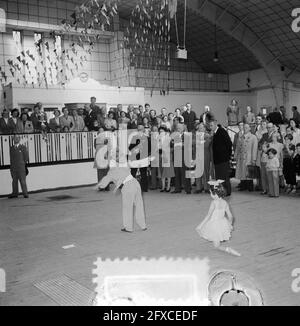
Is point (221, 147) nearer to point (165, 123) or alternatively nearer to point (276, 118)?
point (165, 123)

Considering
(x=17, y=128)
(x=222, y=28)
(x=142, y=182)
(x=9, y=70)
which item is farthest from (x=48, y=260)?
(x=222, y=28)

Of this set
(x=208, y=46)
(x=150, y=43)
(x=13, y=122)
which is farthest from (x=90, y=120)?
(x=208, y=46)

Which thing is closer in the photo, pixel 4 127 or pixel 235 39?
pixel 4 127

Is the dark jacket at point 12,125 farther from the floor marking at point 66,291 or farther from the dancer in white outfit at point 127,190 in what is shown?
the floor marking at point 66,291

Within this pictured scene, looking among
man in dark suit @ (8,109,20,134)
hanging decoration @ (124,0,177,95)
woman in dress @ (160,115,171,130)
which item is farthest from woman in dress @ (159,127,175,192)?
hanging decoration @ (124,0,177,95)

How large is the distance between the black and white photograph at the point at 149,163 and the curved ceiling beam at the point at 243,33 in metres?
0.06

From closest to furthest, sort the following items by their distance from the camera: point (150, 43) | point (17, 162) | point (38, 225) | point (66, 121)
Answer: point (38, 225) < point (17, 162) < point (66, 121) < point (150, 43)

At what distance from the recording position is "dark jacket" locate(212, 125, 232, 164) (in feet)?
24.0

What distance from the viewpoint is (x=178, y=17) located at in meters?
16.8

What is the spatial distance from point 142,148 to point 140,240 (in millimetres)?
3890

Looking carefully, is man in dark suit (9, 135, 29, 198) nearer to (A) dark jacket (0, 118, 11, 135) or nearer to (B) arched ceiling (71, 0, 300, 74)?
(A) dark jacket (0, 118, 11, 135)

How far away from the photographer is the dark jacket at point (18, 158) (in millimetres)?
8484

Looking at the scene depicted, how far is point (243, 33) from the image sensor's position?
1656 cm

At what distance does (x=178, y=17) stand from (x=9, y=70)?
23.7ft
